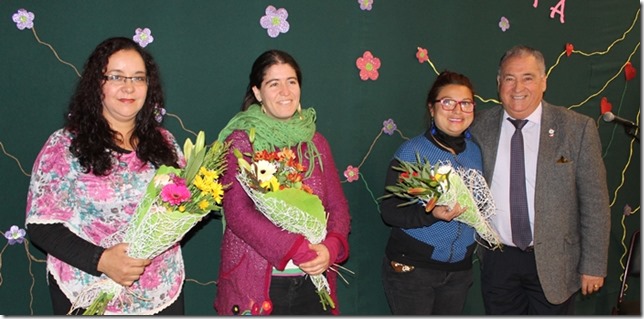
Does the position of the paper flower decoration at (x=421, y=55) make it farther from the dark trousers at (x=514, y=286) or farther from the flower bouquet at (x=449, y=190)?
the dark trousers at (x=514, y=286)

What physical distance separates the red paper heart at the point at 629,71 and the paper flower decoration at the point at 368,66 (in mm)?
2052

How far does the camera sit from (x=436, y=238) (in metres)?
2.74

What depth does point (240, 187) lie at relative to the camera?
235cm

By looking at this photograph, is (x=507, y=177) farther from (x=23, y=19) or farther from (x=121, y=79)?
(x=23, y=19)

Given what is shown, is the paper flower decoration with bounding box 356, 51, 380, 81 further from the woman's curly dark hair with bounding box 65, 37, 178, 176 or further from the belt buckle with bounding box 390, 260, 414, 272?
the woman's curly dark hair with bounding box 65, 37, 178, 176

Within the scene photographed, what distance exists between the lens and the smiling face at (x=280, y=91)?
2467 millimetres

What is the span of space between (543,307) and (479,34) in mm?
1616

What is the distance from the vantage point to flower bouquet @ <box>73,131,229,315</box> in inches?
78.2

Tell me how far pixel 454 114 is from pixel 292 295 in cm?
109

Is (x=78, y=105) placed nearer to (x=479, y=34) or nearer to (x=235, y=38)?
(x=235, y=38)

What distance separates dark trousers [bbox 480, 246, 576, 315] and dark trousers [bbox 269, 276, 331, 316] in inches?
39.0

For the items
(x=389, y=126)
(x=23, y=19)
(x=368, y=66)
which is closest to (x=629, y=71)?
(x=389, y=126)

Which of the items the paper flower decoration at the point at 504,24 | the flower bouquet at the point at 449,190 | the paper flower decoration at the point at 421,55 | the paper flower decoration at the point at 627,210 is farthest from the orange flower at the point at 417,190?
the paper flower decoration at the point at 627,210

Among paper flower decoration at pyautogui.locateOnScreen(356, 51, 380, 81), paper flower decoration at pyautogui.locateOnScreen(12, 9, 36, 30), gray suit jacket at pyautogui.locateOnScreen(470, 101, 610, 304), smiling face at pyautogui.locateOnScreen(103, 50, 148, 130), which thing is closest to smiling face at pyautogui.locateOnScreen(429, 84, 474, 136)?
gray suit jacket at pyautogui.locateOnScreen(470, 101, 610, 304)
